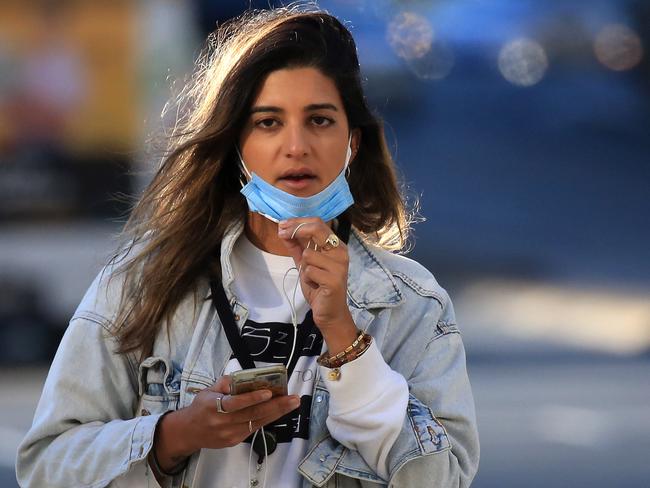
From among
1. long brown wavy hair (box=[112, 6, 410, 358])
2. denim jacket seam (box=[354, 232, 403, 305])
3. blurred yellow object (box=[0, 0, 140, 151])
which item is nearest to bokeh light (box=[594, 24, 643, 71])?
blurred yellow object (box=[0, 0, 140, 151])

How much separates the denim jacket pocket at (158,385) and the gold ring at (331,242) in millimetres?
431

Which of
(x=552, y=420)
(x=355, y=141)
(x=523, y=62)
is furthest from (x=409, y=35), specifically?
(x=355, y=141)

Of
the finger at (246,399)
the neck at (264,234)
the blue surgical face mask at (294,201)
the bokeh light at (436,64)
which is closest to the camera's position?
the finger at (246,399)

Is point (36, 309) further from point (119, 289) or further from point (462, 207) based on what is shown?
point (119, 289)

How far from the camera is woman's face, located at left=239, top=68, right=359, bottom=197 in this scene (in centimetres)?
264

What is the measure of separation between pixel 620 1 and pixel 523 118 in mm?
1151

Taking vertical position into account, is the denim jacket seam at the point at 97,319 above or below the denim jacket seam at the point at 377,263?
below

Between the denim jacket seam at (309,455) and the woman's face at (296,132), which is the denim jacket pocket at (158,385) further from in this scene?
the woman's face at (296,132)

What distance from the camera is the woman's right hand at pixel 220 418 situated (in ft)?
7.57

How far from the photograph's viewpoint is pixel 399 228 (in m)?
2.92

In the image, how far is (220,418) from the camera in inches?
92.3

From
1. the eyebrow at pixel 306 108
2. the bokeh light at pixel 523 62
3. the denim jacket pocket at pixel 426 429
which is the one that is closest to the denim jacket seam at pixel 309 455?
the denim jacket pocket at pixel 426 429

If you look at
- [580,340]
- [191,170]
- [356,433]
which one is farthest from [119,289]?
[580,340]

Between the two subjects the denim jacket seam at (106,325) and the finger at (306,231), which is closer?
the finger at (306,231)
